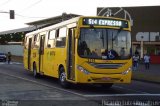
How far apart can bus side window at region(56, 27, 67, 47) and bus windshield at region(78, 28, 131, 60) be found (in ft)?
6.40

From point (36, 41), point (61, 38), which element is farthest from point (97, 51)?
point (36, 41)

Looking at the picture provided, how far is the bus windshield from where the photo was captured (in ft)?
59.2

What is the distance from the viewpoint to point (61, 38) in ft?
67.2

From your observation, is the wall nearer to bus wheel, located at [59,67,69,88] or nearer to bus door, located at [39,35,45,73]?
bus door, located at [39,35,45,73]

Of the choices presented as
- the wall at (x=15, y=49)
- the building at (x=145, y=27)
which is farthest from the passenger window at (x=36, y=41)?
the wall at (x=15, y=49)

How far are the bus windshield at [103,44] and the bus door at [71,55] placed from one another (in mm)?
639

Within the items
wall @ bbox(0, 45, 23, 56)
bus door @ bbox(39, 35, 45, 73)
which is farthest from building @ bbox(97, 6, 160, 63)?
bus door @ bbox(39, 35, 45, 73)

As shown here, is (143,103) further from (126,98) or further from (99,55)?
(99,55)

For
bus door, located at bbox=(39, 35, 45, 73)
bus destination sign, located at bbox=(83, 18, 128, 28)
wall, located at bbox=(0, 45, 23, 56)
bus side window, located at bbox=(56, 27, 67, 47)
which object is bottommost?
wall, located at bbox=(0, 45, 23, 56)

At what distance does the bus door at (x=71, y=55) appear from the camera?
1853cm

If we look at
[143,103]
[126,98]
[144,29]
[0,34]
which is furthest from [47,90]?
[0,34]

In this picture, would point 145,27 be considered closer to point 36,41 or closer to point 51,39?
point 36,41

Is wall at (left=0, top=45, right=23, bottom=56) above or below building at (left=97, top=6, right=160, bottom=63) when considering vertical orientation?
below

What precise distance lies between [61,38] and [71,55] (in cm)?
189
